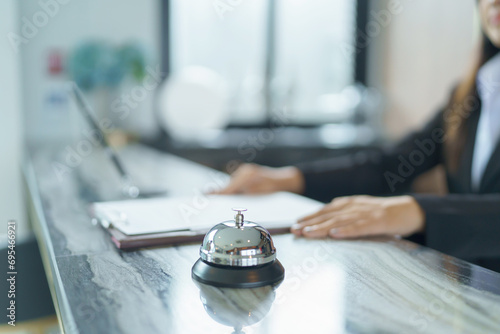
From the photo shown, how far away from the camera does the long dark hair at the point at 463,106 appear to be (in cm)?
152

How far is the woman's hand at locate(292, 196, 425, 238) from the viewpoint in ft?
2.89

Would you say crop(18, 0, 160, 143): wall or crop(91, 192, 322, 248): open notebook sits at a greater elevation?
crop(18, 0, 160, 143): wall

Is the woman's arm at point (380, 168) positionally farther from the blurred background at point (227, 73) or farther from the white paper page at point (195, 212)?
the blurred background at point (227, 73)

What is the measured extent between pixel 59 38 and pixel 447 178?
2045mm

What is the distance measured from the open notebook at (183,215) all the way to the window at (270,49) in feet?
6.57

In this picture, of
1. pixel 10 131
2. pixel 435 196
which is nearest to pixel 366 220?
pixel 435 196

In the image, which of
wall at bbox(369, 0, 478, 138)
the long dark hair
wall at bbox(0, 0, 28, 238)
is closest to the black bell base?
the long dark hair

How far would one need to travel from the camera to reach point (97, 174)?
1.67m

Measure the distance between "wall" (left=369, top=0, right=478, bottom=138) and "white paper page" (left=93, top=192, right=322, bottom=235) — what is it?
5.80 feet

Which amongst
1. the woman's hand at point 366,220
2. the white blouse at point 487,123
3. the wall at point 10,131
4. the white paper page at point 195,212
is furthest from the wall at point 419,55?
the wall at point 10,131

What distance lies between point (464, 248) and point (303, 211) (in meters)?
0.30

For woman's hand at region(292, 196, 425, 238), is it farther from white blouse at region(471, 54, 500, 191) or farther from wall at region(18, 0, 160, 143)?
wall at region(18, 0, 160, 143)

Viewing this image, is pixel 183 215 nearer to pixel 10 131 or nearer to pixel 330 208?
pixel 330 208

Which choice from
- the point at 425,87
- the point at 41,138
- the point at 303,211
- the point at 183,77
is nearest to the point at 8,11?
the point at 41,138
